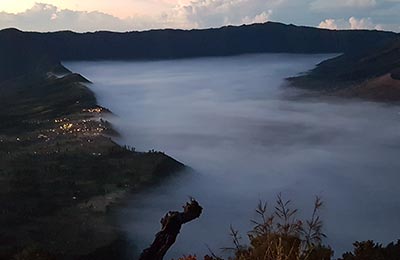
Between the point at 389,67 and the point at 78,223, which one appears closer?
the point at 78,223

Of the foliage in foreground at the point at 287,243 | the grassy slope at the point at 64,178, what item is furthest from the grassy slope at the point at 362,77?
the foliage in foreground at the point at 287,243

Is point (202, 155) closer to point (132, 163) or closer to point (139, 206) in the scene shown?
point (132, 163)

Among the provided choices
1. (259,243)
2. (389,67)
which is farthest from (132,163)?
(389,67)

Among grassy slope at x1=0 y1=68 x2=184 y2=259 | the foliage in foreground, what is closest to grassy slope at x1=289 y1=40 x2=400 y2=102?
grassy slope at x1=0 y1=68 x2=184 y2=259

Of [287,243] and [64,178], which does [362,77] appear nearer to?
[64,178]

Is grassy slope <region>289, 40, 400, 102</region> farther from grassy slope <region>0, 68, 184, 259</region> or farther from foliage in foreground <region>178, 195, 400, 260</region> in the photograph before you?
foliage in foreground <region>178, 195, 400, 260</region>

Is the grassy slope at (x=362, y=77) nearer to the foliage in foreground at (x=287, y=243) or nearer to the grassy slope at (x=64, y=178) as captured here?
the grassy slope at (x=64, y=178)

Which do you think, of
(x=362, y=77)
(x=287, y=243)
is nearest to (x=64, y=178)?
(x=287, y=243)
